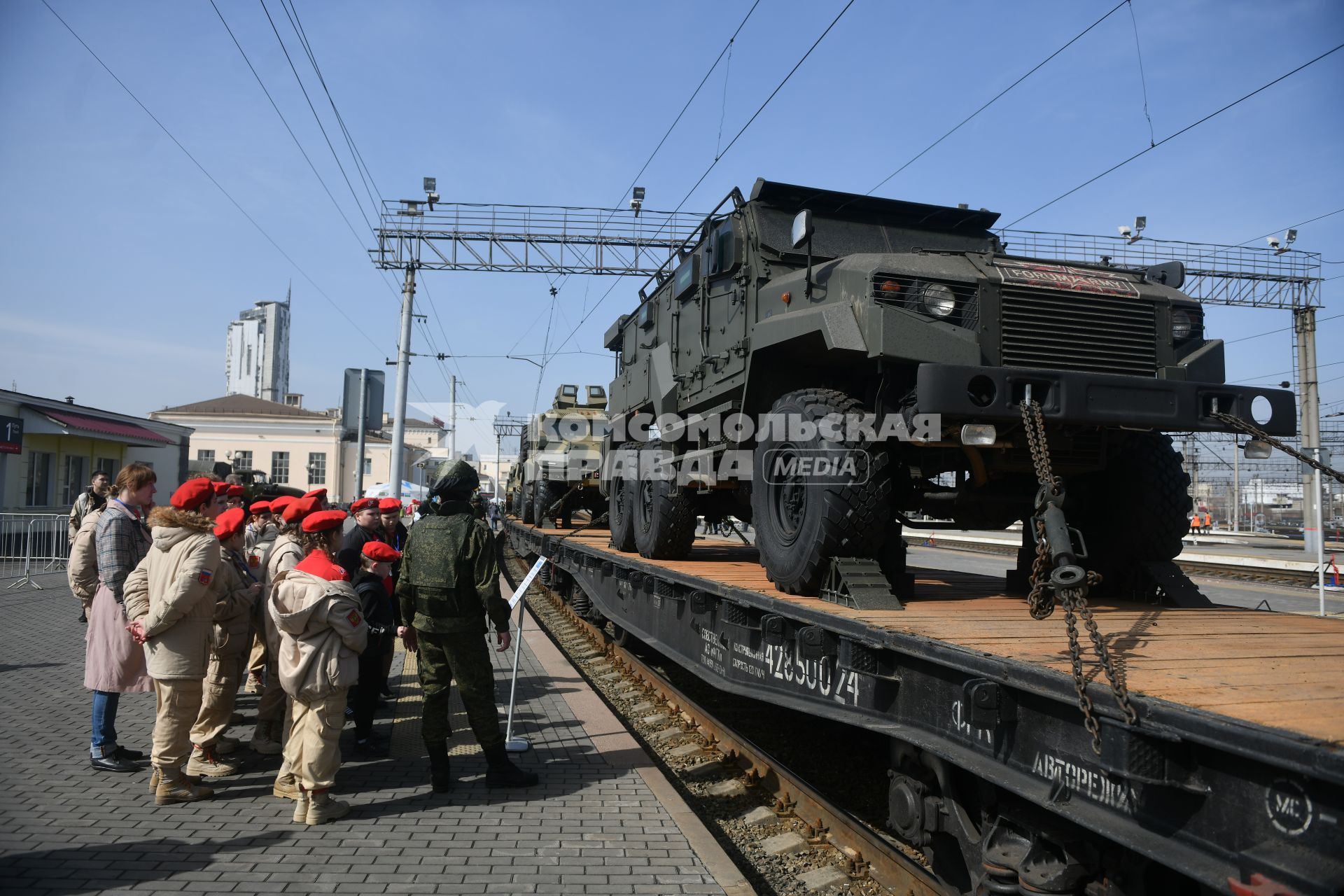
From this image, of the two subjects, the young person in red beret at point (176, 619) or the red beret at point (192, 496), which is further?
the red beret at point (192, 496)

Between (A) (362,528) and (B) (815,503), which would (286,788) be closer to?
(A) (362,528)

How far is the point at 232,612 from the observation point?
563 centimetres

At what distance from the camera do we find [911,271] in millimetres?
4922

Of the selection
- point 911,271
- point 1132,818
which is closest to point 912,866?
point 1132,818

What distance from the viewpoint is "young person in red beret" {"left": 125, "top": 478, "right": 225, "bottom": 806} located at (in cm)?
468

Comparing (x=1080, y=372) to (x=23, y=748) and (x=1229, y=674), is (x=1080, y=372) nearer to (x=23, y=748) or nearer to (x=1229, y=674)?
(x=1229, y=674)

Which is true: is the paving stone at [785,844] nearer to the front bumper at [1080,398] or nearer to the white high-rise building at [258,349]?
the front bumper at [1080,398]

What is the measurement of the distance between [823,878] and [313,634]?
2.85 m

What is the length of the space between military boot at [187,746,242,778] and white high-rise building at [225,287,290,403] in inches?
5598

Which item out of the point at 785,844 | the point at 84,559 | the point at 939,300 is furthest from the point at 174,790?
the point at 939,300

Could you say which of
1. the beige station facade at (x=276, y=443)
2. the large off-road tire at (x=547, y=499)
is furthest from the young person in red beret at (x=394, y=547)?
the beige station facade at (x=276, y=443)

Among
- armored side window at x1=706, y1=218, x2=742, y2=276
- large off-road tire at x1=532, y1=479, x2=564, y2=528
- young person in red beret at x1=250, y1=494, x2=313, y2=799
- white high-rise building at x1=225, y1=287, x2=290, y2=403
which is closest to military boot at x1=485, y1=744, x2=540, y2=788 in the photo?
young person in red beret at x1=250, y1=494, x2=313, y2=799

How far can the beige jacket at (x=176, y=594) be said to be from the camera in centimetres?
476

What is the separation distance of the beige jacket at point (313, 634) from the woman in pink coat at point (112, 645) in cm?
105
